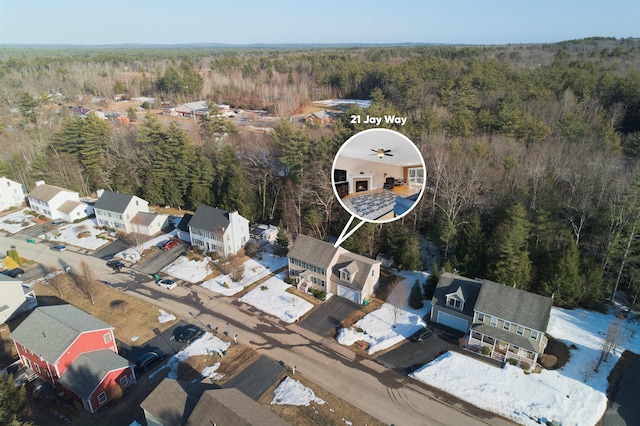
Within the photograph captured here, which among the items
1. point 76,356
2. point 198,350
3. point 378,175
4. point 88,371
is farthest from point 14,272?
point 378,175

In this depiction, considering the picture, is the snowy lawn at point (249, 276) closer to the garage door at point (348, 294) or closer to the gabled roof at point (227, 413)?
the garage door at point (348, 294)

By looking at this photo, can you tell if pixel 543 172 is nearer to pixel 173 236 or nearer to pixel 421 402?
pixel 421 402

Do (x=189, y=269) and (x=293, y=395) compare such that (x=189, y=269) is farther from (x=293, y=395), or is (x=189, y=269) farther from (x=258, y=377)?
(x=293, y=395)

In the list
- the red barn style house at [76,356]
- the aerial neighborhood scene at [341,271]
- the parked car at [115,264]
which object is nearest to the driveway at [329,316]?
the aerial neighborhood scene at [341,271]

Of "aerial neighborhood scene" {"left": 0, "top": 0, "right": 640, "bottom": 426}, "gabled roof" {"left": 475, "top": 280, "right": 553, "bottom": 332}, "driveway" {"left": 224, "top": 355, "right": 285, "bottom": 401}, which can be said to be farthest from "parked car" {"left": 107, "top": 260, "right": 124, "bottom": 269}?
"gabled roof" {"left": 475, "top": 280, "right": 553, "bottom": 332}

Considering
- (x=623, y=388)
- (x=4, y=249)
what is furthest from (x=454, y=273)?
(x=4, y=249)

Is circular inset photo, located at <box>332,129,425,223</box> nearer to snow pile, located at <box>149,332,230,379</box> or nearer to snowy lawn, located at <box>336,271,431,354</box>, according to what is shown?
snowy lawn, located at <box>336,271,431,354</box>
